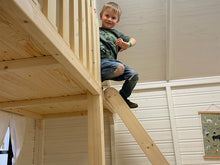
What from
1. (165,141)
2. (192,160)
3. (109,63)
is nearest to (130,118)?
(109,63)

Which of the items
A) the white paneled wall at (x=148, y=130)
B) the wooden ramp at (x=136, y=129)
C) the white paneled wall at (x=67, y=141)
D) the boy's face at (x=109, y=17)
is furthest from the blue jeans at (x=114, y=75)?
the white paneled wall at (x=67, y=141)

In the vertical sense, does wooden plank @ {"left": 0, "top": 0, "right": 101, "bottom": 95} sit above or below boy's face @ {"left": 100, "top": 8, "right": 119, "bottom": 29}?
below

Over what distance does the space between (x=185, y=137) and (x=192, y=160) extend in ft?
1.02

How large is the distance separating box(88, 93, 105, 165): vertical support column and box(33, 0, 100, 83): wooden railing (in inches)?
9.4

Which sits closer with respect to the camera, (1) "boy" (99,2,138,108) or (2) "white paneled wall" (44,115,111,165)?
(1) "boy" (99,2,138,108)

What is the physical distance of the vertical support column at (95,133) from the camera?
1.65 m

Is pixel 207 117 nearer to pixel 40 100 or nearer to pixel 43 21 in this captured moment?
pixel 40 100

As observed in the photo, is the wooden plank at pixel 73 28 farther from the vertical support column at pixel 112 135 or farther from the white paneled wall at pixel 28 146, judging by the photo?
the white paneled wall at pixel 28 146

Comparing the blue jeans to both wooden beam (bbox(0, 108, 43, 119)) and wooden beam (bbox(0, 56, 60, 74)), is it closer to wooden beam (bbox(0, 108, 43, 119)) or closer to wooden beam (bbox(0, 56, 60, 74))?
wooden beam (bbox(0, 56, 60, 74))

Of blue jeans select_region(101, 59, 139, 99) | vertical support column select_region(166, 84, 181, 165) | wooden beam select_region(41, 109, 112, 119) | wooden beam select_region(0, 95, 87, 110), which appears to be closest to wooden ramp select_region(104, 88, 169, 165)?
blue jeans select_region(101, 59, 139, 99)

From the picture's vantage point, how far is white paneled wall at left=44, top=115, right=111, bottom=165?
328 cm

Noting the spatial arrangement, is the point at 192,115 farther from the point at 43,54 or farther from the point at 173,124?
the point at 43,54

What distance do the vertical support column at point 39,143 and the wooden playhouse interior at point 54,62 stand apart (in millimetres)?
666

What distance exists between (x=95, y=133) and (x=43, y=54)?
82cm
